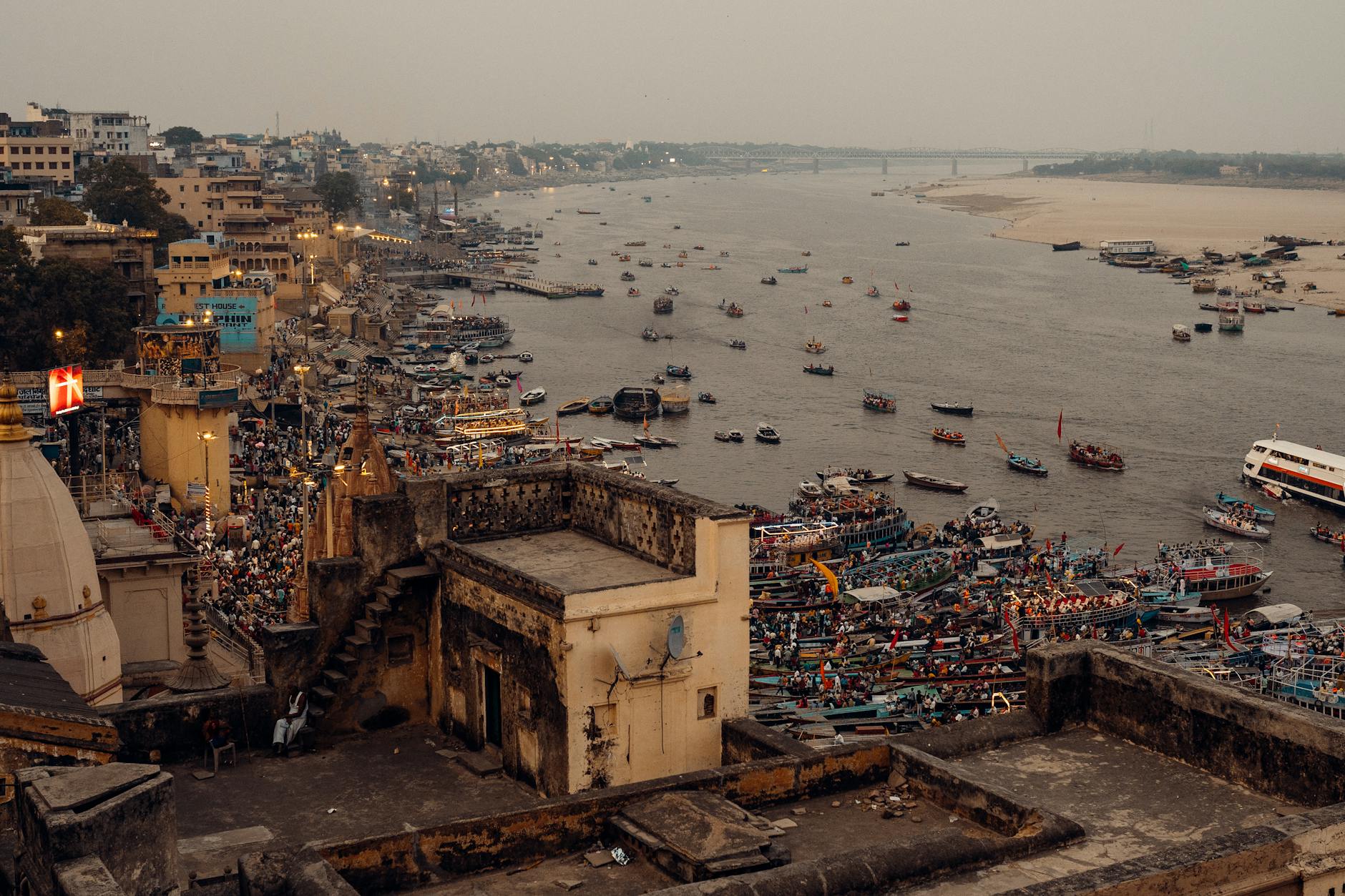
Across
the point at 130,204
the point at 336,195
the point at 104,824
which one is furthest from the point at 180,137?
the point at 104,824

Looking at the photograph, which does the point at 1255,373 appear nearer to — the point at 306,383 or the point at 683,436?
the point at 683,436

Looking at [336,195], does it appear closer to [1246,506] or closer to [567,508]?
[1246,506]

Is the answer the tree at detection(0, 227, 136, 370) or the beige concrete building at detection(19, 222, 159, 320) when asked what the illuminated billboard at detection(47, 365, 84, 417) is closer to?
the tree at detection(0, 227, 136, 370)

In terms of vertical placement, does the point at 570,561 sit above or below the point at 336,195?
below

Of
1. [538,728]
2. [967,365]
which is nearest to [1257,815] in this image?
[538,728]

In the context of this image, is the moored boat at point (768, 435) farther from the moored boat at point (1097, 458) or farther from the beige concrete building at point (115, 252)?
the beige concrete building at point (115, 252)
